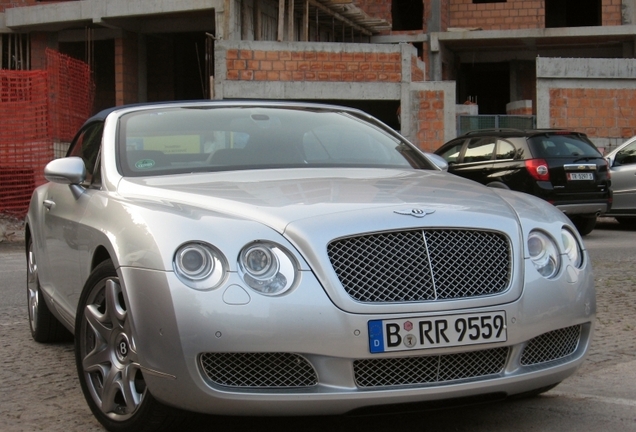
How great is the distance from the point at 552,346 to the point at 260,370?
4.11ft

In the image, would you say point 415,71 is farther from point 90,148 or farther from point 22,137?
point 90,148

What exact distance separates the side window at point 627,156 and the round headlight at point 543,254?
12.2 meters

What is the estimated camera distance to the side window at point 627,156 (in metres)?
15.7

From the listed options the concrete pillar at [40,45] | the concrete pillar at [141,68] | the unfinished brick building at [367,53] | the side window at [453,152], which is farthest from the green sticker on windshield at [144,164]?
the concrete pillar at [40,45]

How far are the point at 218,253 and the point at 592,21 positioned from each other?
35.3m

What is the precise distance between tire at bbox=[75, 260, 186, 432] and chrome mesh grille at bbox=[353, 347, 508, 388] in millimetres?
741

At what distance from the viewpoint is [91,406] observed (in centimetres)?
420

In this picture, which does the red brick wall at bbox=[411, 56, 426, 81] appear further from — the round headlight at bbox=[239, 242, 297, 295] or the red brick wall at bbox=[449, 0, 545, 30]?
the round headlight at bbox=[239, 242, 297, 295]

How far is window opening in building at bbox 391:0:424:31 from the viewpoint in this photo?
1371 inches

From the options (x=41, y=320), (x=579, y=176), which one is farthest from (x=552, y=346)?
(x=579, y=176)

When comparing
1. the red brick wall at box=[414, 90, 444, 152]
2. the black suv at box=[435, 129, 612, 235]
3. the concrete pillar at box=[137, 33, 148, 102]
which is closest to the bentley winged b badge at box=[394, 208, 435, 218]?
the black suv at box=[435, 129, 612, 235]

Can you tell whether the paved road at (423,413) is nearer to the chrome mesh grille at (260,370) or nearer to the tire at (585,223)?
the chrome mesh grille at (260,370)

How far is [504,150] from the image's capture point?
48.2 feet

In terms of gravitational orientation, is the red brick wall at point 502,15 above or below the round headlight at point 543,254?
above
